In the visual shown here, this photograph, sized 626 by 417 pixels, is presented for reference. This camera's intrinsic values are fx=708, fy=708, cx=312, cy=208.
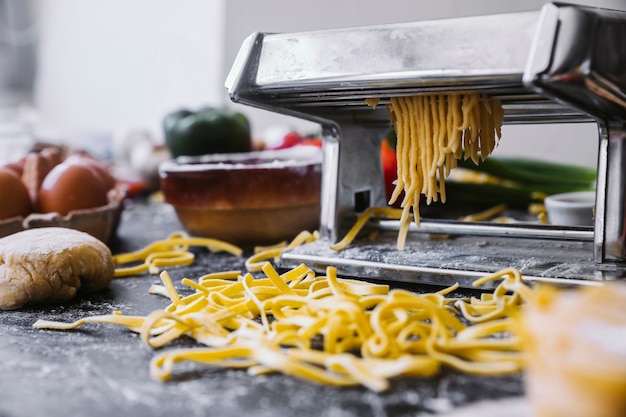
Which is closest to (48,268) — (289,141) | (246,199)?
(246,199)

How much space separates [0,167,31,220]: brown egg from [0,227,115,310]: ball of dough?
24 cm

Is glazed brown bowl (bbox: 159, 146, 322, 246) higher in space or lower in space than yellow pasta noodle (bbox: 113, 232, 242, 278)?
higher

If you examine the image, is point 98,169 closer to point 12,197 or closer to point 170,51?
point 12,197

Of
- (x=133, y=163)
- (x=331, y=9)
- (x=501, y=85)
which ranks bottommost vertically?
(x=133, y=163)

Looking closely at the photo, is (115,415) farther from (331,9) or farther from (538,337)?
(331,9)

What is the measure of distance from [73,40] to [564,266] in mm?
3741

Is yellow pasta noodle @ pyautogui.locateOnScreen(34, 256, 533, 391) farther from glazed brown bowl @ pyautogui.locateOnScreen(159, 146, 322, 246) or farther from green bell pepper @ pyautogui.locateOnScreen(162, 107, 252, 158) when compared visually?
green bell pepper @ pyautogui.locateOnScreen(162, 107, 252, 158)

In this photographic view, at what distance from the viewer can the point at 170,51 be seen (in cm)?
347

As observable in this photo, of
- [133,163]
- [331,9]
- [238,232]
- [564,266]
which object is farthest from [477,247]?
[331,9]

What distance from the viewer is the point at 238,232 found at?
1.35 meters

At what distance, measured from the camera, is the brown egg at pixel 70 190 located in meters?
1.31

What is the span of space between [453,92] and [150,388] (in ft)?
1.68

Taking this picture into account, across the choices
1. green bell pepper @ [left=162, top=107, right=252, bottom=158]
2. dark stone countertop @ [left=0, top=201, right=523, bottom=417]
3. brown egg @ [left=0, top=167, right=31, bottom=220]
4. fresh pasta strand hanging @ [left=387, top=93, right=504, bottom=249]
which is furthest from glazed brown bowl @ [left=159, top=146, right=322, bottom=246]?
green bell pepper @ [left=162, top=107, right=252, bottom=158]

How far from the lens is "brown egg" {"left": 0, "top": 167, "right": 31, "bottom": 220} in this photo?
1249 millimetres
